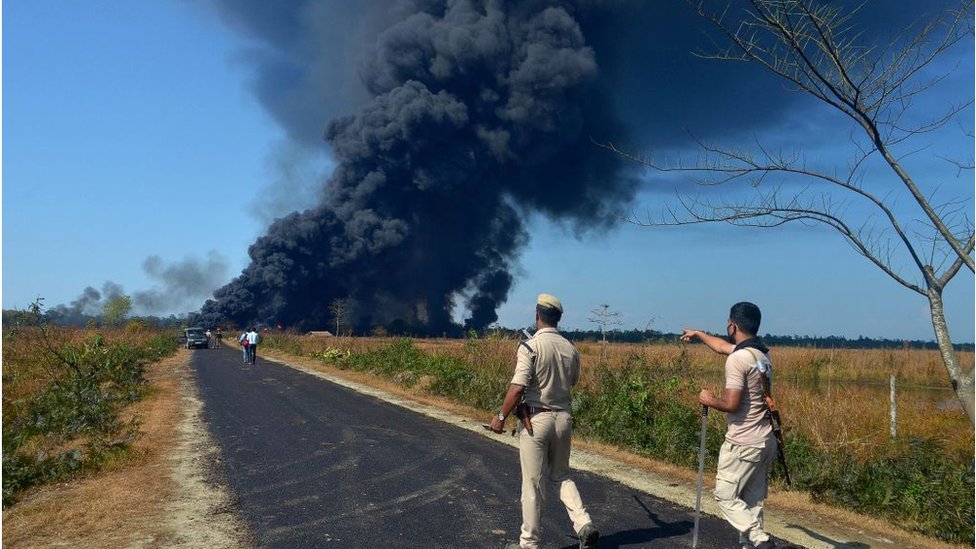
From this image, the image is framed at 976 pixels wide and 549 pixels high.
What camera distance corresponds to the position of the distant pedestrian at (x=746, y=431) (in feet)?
16.1

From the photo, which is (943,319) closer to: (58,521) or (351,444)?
(58,521)

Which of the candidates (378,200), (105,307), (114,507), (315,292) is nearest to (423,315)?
(315,292)

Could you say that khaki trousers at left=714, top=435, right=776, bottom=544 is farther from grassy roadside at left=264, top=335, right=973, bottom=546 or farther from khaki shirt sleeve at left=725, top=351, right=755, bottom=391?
grassy roadside at left=264, top=335, right=973, bottom=546

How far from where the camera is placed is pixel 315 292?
78250 mm

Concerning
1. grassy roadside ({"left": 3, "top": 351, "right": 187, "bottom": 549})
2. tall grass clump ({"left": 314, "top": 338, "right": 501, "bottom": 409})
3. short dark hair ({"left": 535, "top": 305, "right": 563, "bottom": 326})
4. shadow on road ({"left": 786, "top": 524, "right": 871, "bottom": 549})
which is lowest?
grassy roadside ({"left": 3, "top": 351, "right": 187, "bottom": 549})

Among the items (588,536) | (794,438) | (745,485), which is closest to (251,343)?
(794,438)

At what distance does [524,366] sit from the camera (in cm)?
514

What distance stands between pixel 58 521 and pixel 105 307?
132m

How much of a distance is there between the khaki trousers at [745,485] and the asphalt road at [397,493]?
868 mm

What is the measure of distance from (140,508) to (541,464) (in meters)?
3.87

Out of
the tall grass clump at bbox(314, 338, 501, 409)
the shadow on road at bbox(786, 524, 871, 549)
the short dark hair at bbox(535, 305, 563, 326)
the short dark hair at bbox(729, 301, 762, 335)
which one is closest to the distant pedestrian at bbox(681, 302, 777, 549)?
the short dark hair at bbox(729, 301, 762, 335)

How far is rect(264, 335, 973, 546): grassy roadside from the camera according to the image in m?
7.36

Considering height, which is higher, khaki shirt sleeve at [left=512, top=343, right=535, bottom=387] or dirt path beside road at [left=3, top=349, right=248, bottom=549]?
khaki shirt sleeve at [left=512, top=343, right=535, bottom=387]

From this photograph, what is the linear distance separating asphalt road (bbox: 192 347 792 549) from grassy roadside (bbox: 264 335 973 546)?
6.66 ft
